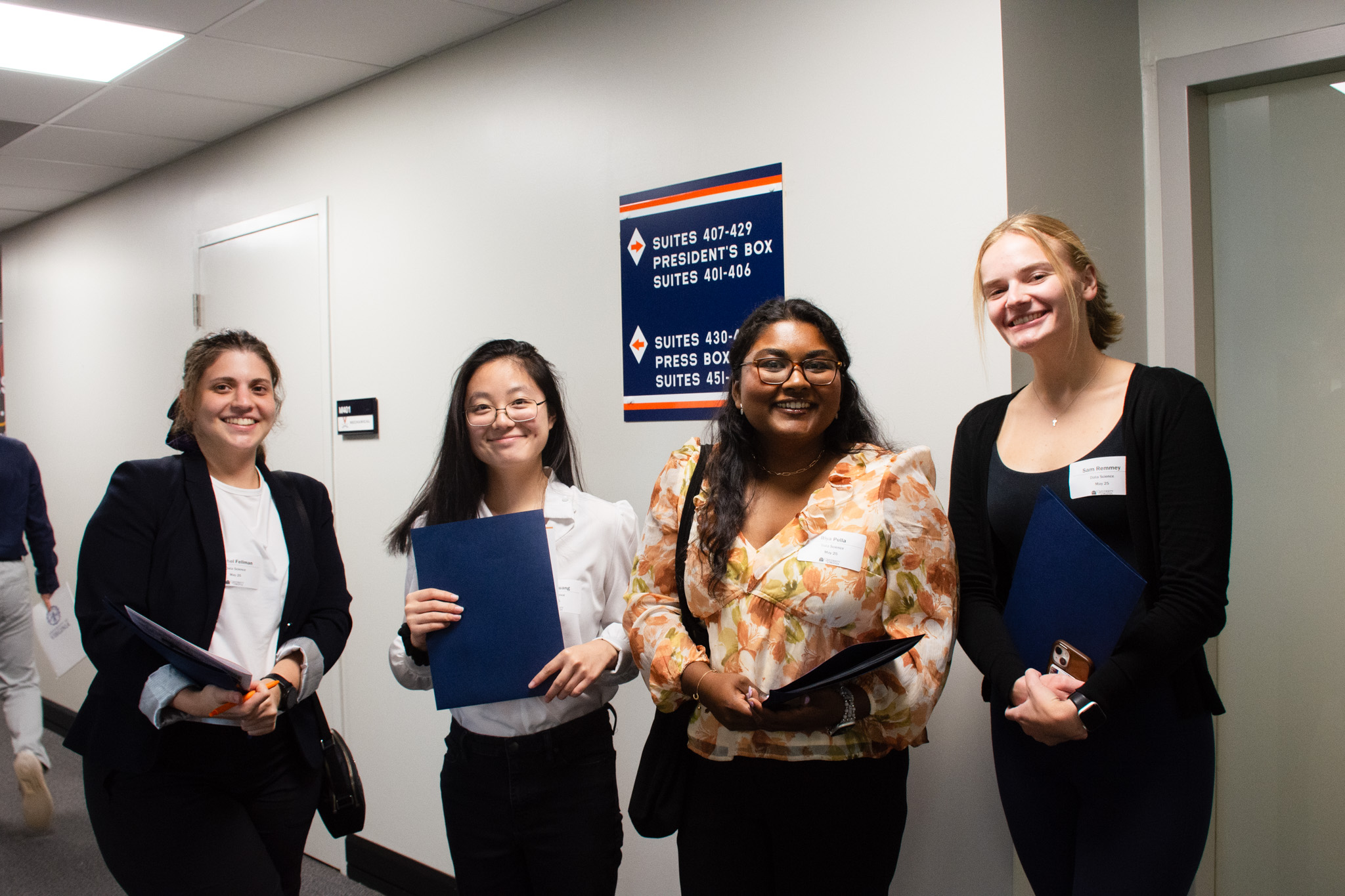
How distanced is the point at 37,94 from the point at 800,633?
3.69m

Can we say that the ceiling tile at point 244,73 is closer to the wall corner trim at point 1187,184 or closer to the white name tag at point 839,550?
the wall corner trim at point 1187,184

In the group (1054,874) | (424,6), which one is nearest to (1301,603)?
(1054,874)

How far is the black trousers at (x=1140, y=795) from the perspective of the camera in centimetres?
145

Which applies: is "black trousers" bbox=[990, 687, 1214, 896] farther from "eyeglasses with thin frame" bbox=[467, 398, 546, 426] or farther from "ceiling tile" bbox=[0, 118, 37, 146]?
"ceiling tile" bbox=[0, 118, 37, 146]

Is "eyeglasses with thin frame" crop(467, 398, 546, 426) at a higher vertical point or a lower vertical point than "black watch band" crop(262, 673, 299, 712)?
higher

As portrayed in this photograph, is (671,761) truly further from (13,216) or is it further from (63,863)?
(13,216)

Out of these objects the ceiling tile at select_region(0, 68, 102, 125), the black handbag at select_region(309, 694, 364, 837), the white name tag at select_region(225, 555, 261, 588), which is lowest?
the black handbag at select_region(309, 694, 364, 837)

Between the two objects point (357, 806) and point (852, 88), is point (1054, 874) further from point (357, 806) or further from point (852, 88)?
point (852, 88)

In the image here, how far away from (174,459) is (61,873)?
247 cm

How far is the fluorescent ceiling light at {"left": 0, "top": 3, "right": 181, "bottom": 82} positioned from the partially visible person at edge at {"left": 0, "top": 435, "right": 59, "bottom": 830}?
1.61 meters

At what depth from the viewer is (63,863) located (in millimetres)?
3566

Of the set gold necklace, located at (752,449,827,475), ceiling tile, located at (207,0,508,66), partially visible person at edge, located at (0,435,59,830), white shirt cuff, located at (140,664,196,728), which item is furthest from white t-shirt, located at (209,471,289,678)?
partially visible person at edge, located at (0,435,59,830)

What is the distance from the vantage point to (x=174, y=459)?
196 centimetres

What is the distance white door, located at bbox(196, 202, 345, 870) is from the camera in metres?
3.67
